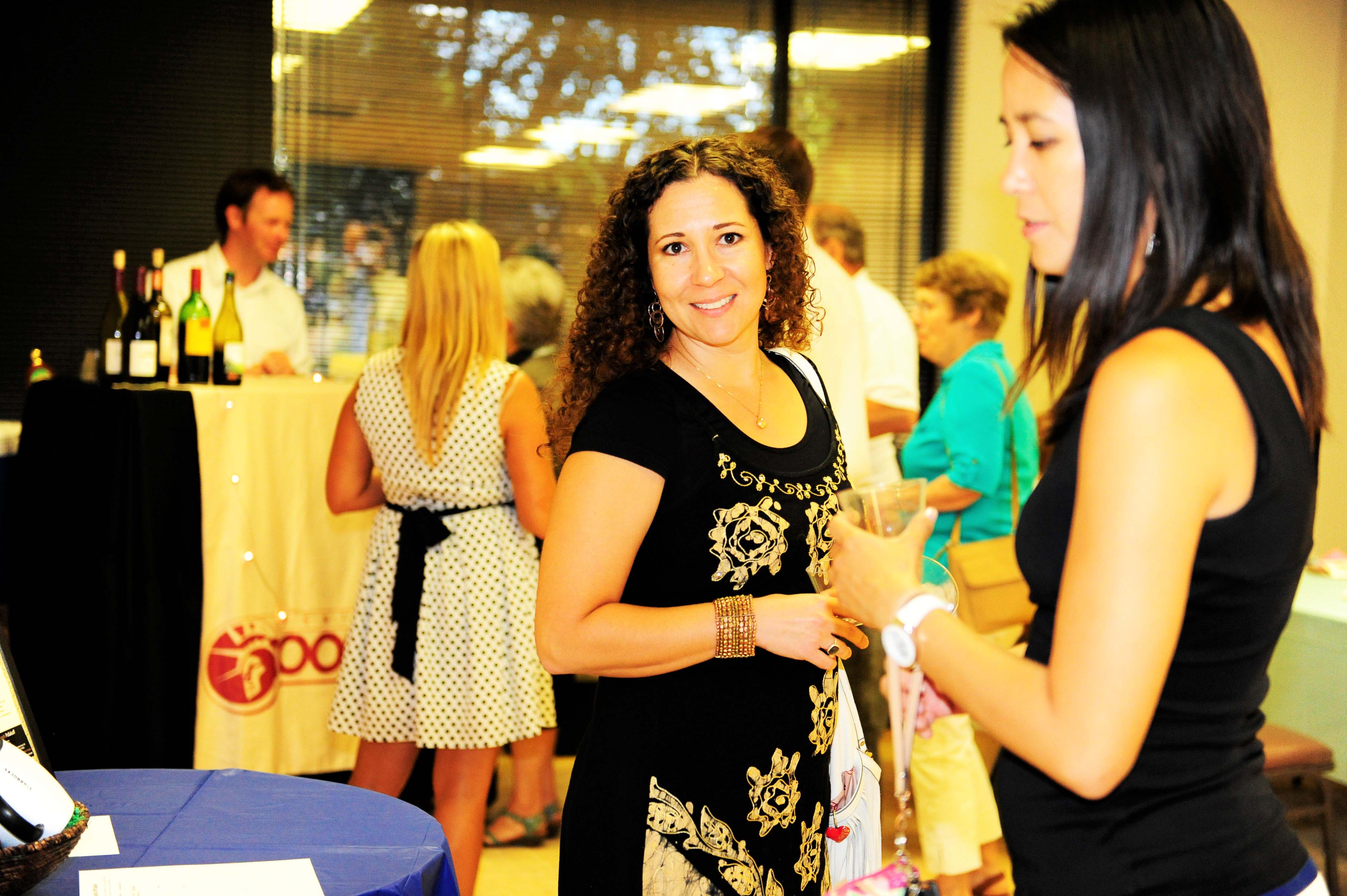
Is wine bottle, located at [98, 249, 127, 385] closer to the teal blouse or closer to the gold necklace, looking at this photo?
the gold necklace

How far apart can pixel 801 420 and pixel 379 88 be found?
4.04m

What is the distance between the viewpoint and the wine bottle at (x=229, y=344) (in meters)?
3.59

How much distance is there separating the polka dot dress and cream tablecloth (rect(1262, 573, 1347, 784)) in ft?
6.48

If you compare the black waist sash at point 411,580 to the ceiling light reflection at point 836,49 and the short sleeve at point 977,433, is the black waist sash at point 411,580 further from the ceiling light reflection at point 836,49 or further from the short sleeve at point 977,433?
the ceiling light reflection at point 836,49

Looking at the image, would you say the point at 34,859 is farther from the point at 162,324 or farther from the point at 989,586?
the point at 162,324

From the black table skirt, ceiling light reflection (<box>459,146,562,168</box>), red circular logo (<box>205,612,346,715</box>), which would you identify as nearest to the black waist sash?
red circular logo (<box>205,612,346,715</box>)

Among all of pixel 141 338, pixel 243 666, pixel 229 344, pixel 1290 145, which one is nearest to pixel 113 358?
pixel 141 338

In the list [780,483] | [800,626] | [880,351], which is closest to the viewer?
[800,626]

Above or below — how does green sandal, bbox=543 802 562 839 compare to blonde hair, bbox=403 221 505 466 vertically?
below

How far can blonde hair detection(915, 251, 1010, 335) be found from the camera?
3.74m

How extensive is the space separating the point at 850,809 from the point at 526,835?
2.26 metres

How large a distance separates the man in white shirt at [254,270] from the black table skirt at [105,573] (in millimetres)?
980

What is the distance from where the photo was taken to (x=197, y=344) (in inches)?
142

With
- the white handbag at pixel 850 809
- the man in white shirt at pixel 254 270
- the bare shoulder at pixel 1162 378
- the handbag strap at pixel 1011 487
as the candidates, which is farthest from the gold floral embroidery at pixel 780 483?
the man in white shirt at pixel 254 270
